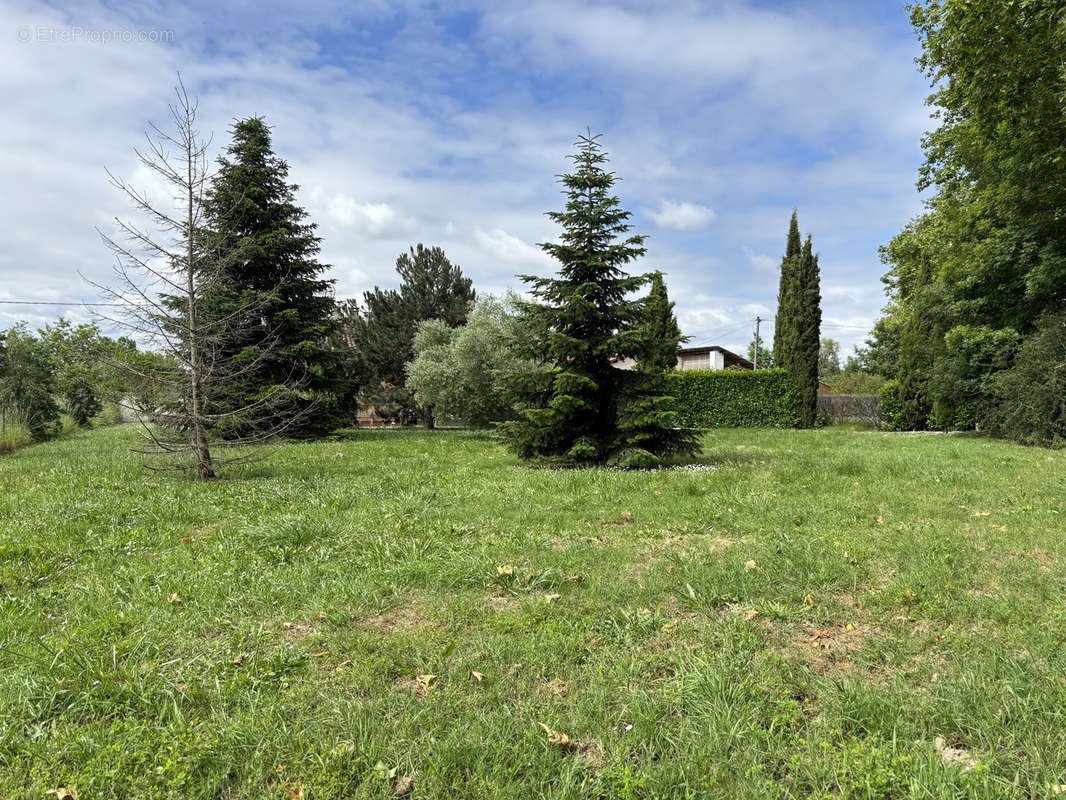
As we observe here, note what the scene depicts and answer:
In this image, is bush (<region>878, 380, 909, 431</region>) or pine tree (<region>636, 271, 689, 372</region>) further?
bush (<region>878, 380, 909, 431</region>)

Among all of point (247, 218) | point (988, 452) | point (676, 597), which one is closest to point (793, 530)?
point (676, 597)

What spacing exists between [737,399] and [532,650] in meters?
21.2

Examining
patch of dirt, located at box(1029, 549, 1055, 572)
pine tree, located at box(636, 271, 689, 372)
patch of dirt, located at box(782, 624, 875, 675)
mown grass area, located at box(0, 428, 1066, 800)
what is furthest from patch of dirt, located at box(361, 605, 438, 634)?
pine tree, located at box(636, 271, 689, 372)

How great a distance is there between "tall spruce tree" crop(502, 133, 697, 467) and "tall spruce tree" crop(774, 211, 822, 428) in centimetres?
1484

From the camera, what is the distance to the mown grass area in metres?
1.96

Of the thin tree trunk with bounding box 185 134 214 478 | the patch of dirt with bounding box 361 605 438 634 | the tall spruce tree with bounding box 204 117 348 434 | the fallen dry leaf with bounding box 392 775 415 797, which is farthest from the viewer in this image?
the tall spruce tree with bounding box 204 117 348 434

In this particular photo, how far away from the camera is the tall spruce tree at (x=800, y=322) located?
21.8m

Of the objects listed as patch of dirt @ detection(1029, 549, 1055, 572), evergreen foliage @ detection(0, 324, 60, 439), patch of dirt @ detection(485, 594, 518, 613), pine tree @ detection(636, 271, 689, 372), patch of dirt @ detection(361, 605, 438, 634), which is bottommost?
patch of dirt @ detection(361, 605, 438, 634)

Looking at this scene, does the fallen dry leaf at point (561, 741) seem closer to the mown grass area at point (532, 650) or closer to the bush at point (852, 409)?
the mown grass area at point (532, 650)

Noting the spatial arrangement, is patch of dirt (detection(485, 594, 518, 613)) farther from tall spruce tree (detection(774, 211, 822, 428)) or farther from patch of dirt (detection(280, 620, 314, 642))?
tall spruce tree (detection(774, 211, 822, 428))

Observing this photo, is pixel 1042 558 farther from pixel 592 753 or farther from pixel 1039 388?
pixel 1039 388

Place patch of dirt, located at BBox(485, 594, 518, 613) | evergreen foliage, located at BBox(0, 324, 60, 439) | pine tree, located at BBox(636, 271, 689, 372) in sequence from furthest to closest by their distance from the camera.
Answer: evergreen foliage, located at BBox(0, 324, 60, 439) → pine tree, located at BBox(636, 271, 689, 372) → patch of dirt, located at BBox(485, 594, 518, 613)

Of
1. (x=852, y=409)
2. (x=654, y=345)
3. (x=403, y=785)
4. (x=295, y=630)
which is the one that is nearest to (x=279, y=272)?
(x=654, y=345)

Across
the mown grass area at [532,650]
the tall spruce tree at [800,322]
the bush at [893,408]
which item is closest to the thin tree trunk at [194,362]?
the mown grass area at [532,650]
